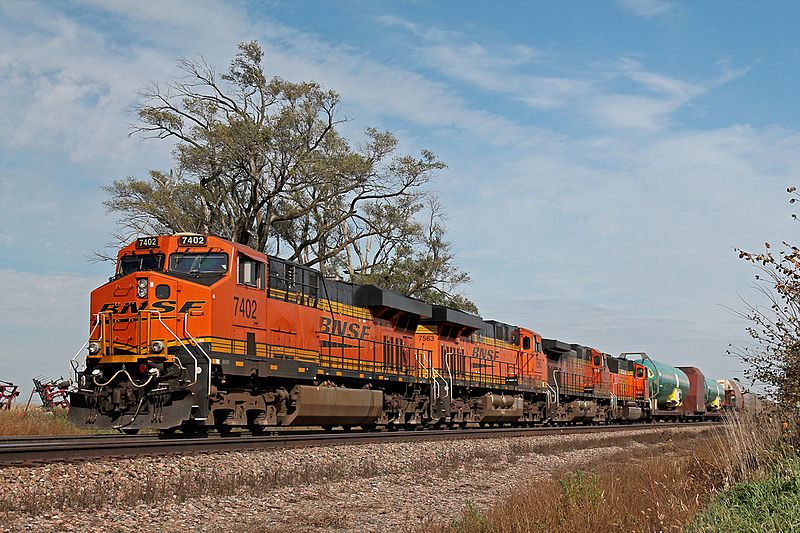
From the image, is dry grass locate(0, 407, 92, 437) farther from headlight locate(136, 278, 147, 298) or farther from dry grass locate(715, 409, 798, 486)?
dry grass locate(715, 409, 798, 486)

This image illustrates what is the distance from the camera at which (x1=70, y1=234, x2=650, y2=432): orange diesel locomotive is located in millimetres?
14023

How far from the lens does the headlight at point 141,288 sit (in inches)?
580

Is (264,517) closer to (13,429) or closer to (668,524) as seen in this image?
(668,524)

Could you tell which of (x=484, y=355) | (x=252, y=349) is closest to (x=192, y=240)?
(x=252, y=349)

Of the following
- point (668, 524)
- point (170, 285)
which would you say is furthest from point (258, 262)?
point (668, 524)

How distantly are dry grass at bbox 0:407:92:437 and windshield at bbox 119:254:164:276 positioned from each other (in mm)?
5314

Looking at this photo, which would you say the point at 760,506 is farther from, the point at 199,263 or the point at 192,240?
the point at 192,240

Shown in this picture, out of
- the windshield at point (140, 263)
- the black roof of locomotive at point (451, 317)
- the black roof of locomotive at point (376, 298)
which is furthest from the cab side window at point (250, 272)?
the black roof of locomotive at point (451, 317)

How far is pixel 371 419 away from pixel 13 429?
805 cm

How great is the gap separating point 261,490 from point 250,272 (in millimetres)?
6424

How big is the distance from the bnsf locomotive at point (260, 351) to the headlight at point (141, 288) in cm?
2

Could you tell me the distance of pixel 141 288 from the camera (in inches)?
581

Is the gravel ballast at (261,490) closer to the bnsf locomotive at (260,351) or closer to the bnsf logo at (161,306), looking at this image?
the bnsf locomotive at (260,351)

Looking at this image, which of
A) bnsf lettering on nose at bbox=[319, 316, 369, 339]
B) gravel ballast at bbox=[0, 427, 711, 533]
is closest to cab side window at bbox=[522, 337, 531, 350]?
bnsf lettering on nose at bbox=[319, 316, 369, 339]
